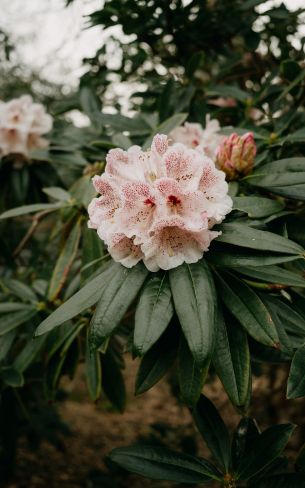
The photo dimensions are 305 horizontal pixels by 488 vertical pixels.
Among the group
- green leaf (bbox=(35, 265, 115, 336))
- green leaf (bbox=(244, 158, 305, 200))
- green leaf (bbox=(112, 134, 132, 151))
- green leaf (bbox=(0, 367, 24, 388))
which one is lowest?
green leaf (bbox=(0, 367, 24, 388))

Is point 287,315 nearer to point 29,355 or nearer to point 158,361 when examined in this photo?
point 158,361

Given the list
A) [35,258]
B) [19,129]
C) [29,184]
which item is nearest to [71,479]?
[35,258]

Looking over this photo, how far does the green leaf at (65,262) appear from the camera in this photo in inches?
48.8

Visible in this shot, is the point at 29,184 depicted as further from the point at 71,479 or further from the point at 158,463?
the point at 71,479

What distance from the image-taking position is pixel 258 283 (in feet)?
3.04

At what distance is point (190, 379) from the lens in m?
0.86

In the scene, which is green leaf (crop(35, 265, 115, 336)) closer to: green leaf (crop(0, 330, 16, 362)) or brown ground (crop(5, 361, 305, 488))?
green leaf (crop(0, 330, 16, 362))

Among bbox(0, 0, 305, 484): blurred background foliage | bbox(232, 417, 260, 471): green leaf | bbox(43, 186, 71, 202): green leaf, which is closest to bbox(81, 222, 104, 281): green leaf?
bbox(0, 0, 305, 484): blurred background foliage

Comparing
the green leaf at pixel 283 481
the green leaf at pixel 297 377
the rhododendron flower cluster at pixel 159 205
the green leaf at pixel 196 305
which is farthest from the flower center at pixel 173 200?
the green leaf at pixel 283 481

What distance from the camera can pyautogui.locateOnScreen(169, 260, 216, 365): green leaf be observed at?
72 centimetres

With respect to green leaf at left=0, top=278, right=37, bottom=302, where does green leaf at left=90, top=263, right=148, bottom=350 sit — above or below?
below

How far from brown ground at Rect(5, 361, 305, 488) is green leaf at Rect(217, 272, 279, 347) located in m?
1.66

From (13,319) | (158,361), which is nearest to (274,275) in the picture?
(158,361)

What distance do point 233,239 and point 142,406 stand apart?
341 cm
